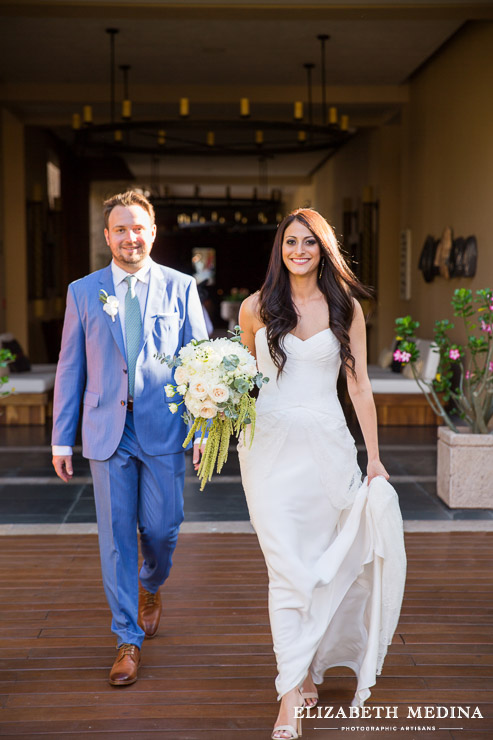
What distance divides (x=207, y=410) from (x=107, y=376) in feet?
1.90

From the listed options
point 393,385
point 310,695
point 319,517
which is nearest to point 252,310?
point 319,517

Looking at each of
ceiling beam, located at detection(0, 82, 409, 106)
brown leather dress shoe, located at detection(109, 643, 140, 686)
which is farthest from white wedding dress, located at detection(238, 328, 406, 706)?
ceiling beam, located at detection(0, 82, 409, 106)

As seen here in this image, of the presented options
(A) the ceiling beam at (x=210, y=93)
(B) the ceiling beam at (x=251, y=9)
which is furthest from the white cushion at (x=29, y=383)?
(A) the ceiling beam at (x=210, y=93)

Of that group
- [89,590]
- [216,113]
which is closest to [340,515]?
[89,590]

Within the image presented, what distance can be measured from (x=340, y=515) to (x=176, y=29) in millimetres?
7252

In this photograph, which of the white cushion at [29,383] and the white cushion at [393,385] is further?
the white cushion at [29,383]

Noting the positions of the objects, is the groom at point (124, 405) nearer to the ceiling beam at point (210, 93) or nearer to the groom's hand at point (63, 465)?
the groom's hand at point (63, 465)

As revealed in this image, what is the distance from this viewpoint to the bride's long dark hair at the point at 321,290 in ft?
8.88

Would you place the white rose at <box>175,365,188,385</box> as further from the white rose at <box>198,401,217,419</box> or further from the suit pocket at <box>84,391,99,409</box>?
the suit pocket at <box>84,391,99,409</box>

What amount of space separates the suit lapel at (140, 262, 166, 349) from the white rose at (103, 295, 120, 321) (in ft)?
0.40

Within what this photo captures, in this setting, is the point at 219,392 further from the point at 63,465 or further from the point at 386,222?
the point at 386,222

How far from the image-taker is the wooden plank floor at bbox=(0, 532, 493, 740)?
262cm

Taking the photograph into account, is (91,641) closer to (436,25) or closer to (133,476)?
(133,476)

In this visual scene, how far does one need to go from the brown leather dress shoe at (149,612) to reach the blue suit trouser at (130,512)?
0.97ft
